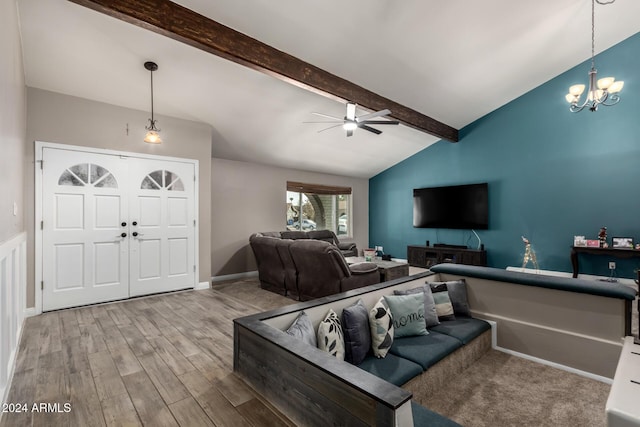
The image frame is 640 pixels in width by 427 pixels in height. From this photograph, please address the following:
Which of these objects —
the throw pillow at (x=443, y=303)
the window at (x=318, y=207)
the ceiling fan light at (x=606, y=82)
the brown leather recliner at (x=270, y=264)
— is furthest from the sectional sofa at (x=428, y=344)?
the window at (x=318, y=207)

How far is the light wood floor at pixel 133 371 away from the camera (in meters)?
1.68

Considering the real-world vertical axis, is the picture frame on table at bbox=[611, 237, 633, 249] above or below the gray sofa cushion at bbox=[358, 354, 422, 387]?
above

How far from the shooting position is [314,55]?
3.61m

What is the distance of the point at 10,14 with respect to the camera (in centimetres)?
223

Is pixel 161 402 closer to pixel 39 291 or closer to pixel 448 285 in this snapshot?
pixel 448 285

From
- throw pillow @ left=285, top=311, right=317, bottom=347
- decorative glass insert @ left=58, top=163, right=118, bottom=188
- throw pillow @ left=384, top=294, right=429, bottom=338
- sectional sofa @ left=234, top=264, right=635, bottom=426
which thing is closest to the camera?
sectional sofa @ left=234, top=264, right=635, bottom=426

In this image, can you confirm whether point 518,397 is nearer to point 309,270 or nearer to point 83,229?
point 309,270

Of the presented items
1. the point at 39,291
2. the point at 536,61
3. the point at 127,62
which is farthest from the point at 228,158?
the point at 536,61

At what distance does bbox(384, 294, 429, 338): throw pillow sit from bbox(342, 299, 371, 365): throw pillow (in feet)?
1.13

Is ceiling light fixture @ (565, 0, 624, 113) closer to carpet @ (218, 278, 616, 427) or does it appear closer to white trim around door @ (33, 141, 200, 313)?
carpet @ (218, 278, 616, 427)

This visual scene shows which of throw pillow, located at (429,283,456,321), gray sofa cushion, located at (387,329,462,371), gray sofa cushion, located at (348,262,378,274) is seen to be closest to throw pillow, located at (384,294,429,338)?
gray sofa cushion, located at (387,329,462,371)

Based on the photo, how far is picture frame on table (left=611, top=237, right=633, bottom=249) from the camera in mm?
4695

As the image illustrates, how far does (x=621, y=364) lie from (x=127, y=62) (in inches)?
188

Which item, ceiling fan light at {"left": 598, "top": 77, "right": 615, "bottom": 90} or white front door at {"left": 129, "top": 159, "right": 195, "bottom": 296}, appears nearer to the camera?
ceiling fan light at {"left": 598, "top": 77, "right": 615, "bottom": 90}
